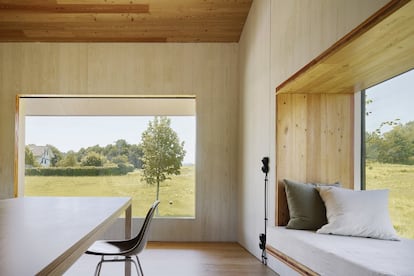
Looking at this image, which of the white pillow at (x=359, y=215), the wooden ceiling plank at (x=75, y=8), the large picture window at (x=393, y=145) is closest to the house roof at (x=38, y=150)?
the wooden ceiling plank at (x=75, y=8)

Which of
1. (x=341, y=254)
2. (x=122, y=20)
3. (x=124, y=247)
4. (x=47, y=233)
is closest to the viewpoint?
(x=47, y=233)

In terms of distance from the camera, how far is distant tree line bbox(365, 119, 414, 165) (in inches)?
113

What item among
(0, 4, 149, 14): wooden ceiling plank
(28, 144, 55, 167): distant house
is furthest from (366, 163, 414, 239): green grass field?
(28, 144, 55, 167): distant house

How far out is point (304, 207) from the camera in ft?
10.5

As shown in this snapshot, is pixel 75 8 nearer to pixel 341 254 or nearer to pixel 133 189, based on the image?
pixel 133 189

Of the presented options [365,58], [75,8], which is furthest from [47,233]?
[75,8]

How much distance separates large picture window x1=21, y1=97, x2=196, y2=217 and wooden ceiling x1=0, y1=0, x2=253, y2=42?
0.90 metres

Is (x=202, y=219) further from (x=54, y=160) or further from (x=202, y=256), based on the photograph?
(x=54, y=160)

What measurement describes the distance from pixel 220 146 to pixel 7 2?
329cm

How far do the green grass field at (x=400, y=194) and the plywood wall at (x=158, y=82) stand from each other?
2589mm

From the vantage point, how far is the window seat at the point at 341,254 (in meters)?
1.89

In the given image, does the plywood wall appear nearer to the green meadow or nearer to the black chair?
the green meadow

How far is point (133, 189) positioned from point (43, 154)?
144 centimetres

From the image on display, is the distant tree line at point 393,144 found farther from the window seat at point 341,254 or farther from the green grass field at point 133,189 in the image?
the green grass field at point 133,189
